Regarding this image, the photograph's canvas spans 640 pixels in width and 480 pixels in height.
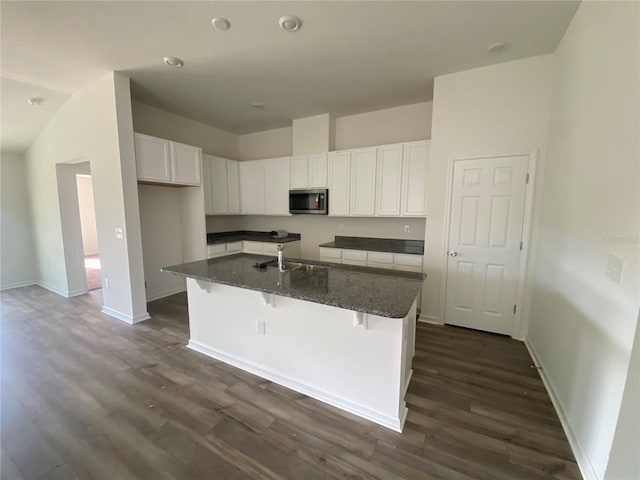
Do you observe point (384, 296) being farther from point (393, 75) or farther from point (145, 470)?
point (393, 75)

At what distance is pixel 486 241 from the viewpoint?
2.99m

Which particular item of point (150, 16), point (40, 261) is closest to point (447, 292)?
point (150, 16)

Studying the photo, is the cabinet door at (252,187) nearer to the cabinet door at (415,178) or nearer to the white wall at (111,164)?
the white wall at (111,164)

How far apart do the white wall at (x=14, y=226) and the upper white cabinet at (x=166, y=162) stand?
11.8ft

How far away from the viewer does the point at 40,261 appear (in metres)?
5.00

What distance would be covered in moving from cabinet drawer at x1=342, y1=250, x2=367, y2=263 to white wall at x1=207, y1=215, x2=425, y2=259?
1.95 feet

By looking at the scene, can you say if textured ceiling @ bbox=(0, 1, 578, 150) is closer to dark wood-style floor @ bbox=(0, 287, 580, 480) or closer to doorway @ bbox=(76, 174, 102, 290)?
dark wood-style floor @ bbox=(0, 287, 580, 480)

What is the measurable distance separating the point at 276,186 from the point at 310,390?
11.5 ft

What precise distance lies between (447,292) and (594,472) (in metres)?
1.99

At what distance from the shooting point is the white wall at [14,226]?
4.66 m

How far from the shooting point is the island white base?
5.69ft

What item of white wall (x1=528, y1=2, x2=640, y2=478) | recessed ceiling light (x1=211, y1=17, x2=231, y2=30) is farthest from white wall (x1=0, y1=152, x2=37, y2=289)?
white wall (x1=528, y1=2, x2=640, y2=478)

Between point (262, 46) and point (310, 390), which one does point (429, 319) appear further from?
point (262, 46)

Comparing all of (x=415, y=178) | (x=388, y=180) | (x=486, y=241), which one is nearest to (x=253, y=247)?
(x=388, y=180)
